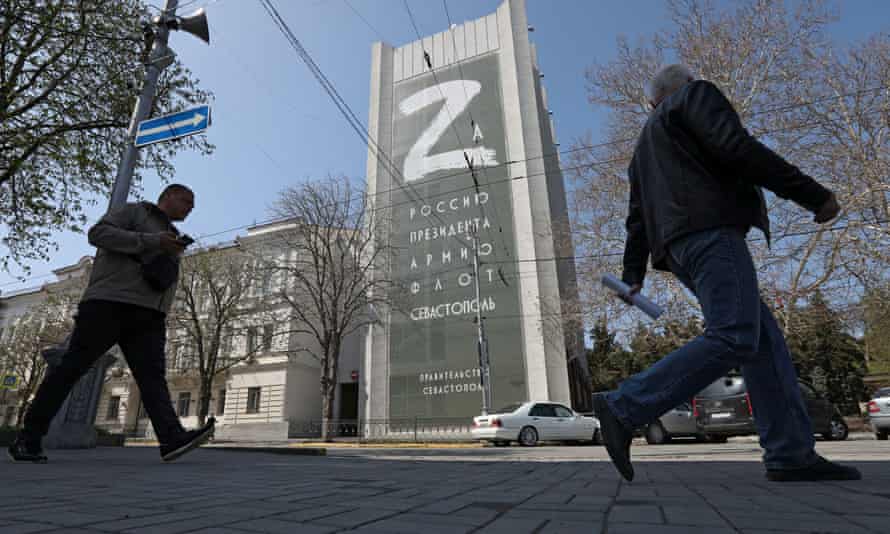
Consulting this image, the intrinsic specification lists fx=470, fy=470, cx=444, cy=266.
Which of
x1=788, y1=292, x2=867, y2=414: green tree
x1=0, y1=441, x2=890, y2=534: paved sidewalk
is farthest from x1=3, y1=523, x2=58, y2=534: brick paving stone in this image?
x1=788, y1=292, x2=867, y2=414: green tree

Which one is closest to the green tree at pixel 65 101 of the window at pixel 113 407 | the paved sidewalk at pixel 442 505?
the paved sidewalk at pixel 442 505

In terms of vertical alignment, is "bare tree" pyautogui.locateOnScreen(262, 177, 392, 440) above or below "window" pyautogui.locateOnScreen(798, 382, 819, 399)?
above

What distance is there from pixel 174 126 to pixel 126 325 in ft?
14.5

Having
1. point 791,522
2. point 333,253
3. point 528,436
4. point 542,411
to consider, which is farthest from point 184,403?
point 791,522

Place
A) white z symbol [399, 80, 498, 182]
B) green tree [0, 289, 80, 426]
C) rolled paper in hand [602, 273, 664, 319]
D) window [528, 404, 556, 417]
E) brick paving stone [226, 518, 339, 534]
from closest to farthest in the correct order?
brick paving stone [226, 518, 339, 534]
rolled paper in hand [602, 273, 664, 319]
window [528, 404, 556, 417]
white z symbol [399, 80, 498, 182]
green tree [0, 289, 80, 426]

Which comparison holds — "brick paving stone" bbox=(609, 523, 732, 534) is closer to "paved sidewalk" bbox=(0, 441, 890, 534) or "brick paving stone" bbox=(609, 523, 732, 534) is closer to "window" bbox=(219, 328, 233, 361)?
"paved sidewalk" bbox=(0, 441, 890, 534)

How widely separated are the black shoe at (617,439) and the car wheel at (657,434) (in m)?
12.5

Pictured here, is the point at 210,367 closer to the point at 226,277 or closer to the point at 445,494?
the point at 226,277

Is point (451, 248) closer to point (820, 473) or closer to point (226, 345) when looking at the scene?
point (226, 345)

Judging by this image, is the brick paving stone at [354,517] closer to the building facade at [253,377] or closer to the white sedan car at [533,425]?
the white sedan car at [533,425]

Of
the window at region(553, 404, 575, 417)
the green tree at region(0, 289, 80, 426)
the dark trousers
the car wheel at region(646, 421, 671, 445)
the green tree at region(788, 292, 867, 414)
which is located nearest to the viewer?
the dark trousers

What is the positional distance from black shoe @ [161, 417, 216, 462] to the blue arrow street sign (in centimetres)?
484

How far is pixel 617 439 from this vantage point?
2.16 meters

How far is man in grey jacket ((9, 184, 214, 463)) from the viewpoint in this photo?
339 cm
